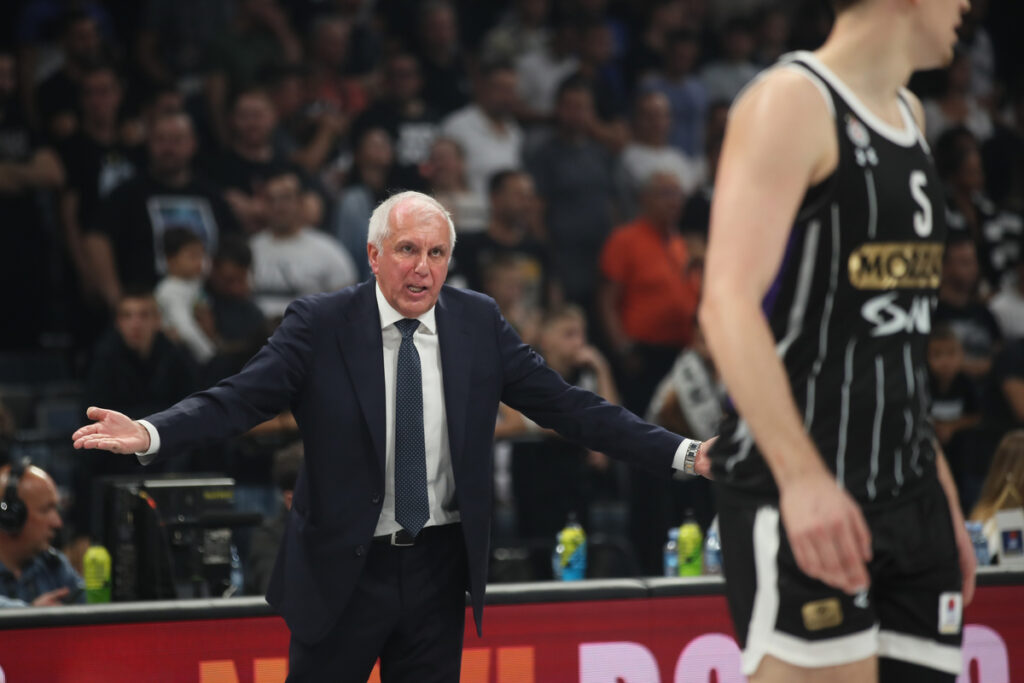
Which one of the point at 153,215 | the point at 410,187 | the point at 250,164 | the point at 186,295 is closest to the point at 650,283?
the point at 410,187

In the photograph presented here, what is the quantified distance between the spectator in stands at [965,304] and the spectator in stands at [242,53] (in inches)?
185

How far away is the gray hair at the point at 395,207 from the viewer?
392 centimetres

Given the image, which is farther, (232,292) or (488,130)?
(488,130)

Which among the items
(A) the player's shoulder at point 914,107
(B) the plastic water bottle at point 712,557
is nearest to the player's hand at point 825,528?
(A) the player's shoulder at point 914,107

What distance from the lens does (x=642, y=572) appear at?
693cm

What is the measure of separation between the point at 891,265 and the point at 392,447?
1854mm

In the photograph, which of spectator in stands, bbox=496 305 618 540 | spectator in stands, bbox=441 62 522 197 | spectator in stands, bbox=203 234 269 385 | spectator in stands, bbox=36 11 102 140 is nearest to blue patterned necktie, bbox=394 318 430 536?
spectator in stands, bbox=496 305 618 540

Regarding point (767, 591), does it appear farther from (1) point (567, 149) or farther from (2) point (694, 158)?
(2) point (694, 158)

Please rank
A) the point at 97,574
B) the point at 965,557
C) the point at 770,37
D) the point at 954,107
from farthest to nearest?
1. the point at 770,37
2. the point at 954,107
3. the point at 97,574
4. the point at 965,557

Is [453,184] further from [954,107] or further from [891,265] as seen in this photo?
[891,265]

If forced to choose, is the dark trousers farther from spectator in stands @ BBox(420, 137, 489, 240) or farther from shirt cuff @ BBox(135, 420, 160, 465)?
spectator in stands @ BBox(420, 137, 489, 240)

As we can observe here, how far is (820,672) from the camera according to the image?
2.25m

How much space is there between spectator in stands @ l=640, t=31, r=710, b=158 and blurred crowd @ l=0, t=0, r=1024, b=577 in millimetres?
24

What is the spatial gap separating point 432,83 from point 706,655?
21.1 ft
